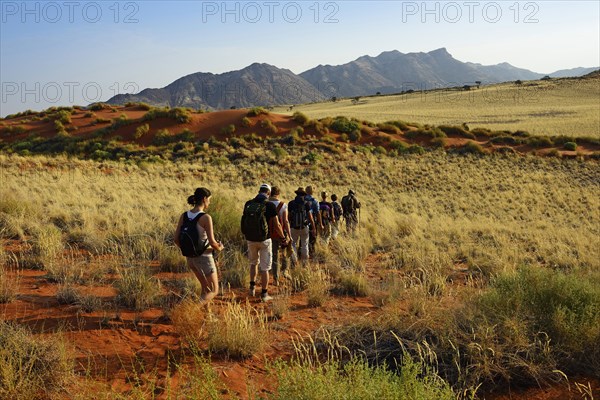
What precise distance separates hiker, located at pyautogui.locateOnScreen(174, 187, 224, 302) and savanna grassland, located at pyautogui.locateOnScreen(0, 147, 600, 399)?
15.1 inches

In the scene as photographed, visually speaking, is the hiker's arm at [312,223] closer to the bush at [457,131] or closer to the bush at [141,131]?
the bush at [141,131]

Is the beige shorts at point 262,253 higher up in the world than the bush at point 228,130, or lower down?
lower down

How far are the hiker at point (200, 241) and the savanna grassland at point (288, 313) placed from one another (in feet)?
1.26

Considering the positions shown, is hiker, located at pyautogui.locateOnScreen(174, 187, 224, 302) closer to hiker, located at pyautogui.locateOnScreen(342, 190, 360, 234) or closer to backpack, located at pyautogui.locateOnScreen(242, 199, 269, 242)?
backpack, located at pyautogui.locateOnScreen(242, 199, 269, 242)

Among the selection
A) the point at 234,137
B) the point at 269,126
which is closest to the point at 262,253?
the point at 234,137

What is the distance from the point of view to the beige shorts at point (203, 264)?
5391 mm

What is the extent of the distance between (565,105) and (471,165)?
48205 mm

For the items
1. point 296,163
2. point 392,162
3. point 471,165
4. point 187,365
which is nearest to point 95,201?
point 187,365

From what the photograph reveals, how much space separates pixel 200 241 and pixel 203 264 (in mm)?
343

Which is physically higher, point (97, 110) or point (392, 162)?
point (97, 110)

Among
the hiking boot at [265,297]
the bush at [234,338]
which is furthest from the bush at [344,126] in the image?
the bush at [234,338]

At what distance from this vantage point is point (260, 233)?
6.34m

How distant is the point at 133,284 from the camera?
5.77 meters

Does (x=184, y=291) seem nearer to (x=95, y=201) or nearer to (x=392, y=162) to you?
(x=95, y=201)
